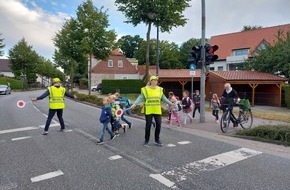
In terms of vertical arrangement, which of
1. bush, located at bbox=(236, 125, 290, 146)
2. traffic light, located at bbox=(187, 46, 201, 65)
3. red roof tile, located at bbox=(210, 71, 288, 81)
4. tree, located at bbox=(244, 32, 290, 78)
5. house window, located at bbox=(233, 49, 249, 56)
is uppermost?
house window, located at bbox=(233, 49, 249, 56)

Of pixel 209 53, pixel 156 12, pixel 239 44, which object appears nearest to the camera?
pixel 209 53

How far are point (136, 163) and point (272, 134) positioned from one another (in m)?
4.64

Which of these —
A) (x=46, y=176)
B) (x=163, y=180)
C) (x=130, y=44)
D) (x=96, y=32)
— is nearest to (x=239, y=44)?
(x=96, y=32)

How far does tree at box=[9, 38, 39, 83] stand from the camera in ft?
158

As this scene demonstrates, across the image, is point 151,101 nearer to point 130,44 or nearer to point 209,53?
point 209,53

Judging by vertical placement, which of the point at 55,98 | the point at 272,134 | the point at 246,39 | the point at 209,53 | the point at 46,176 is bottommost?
the point at 46,176

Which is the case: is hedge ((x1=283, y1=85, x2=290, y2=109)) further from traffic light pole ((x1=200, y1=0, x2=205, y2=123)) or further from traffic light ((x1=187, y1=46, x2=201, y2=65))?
traffic light ((x1=187, y1=46, x2=201, y2=65))

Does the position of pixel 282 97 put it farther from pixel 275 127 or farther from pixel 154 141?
pixel 154 141

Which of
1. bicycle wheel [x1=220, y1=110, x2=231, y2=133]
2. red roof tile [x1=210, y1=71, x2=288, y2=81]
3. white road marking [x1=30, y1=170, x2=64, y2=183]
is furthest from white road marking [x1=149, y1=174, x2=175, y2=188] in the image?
red roof tile [x1=210, y1=71, x2=288, y2=81]

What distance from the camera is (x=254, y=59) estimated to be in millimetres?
28125

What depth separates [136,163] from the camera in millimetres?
5734

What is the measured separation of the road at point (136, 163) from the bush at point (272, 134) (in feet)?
1.61

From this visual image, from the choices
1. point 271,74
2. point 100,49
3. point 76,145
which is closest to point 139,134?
point 76,145

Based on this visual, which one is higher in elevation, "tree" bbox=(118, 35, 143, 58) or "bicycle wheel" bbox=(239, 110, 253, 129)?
"tree" bbox=(118, 35, 143, 58)
